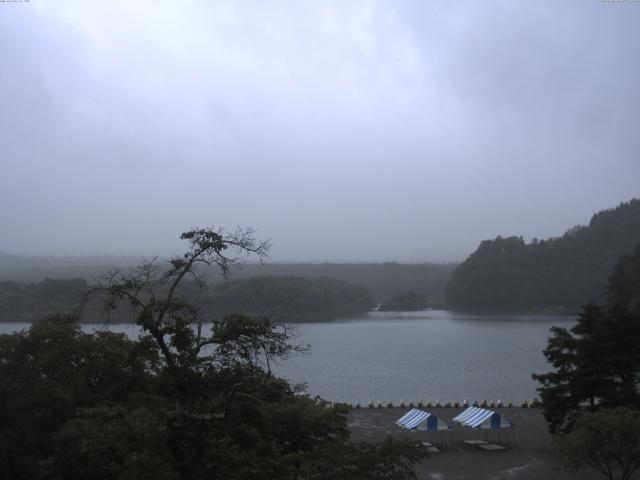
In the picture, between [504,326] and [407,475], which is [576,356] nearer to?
[407,475]

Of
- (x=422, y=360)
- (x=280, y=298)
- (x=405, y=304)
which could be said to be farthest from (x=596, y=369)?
(x=405, y=304)

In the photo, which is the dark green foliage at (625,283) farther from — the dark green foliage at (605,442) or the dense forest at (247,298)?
the dark green foliage at (605,442)

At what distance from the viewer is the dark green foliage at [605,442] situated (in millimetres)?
10164

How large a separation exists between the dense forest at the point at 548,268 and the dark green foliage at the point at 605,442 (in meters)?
54.3

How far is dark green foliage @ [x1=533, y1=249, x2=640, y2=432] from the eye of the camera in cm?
1363

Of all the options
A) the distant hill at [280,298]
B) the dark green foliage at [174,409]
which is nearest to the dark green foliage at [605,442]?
the dark green foliage at [174,409]

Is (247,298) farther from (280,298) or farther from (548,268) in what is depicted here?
(548,268)

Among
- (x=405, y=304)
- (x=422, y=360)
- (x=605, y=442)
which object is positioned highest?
(x=405, y=304)

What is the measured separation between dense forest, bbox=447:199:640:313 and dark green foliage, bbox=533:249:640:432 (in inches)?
1980

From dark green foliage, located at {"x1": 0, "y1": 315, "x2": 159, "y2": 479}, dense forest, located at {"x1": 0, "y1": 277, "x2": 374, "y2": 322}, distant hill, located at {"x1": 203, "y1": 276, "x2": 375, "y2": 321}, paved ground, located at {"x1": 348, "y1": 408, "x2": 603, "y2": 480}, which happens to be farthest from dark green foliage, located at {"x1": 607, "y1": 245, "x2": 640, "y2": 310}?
dark green foliage, located at {"x1": 0, "y1": 315, "x2": 159, "y2": 479}

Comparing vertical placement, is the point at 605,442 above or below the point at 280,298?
below

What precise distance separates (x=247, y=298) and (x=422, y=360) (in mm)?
20445

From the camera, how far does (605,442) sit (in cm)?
1027

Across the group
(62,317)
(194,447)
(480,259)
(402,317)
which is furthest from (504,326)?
(194,447)
